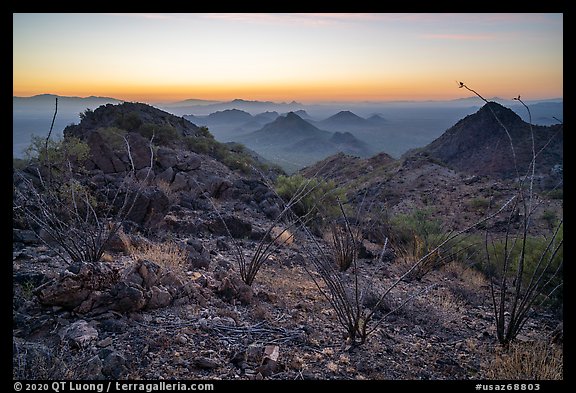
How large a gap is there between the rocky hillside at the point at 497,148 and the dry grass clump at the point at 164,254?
27.2 m

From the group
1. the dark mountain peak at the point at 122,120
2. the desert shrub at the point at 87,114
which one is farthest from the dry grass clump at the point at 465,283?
the desert shrub at the point at 87,114

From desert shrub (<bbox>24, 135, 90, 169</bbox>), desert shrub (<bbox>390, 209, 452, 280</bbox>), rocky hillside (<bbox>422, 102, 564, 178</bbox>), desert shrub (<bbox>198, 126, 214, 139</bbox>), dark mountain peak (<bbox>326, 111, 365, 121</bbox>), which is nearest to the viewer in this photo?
desert shrub (<bbox>390, 209, 452, 280</bbox>)

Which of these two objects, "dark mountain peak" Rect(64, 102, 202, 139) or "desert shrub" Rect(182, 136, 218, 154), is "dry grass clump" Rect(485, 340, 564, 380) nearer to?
"desert shrub" Rect(182, 136, 218, 154)

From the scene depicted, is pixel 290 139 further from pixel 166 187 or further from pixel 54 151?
pixel 54 151

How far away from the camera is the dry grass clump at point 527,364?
3.83 meters

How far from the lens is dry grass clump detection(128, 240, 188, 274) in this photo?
6125mm

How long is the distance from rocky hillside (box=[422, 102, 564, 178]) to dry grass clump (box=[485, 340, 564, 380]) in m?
26.6

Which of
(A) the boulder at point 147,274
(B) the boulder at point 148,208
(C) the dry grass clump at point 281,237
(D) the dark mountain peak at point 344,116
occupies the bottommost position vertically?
(C) the dry grass clump at point 281,237

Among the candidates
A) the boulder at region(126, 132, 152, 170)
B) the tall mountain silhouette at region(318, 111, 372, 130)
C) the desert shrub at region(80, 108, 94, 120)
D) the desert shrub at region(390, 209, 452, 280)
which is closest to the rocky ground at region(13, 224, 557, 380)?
the desert shrub at region(390, 209, 452, 280)

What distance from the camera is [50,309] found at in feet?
14.5

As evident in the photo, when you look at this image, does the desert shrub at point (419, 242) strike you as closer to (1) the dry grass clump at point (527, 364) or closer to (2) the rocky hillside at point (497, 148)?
(1) the dry grass clump at point (527, 364)
